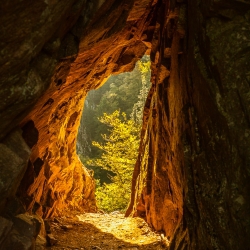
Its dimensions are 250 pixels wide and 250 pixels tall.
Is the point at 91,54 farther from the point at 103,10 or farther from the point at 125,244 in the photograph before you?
the point at 125,244

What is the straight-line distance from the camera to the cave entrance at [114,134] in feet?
84.8

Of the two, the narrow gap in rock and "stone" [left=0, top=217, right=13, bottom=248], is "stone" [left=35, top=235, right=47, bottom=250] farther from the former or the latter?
"stone" [left=0, top=217, right=13, bottom=248]

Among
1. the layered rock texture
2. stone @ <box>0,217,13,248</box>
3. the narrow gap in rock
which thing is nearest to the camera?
the layered rock texture

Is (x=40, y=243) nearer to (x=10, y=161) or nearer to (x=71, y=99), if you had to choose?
(x=10, y=161)

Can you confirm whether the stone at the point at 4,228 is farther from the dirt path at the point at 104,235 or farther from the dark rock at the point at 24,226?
the dirt path at the point at 104,235

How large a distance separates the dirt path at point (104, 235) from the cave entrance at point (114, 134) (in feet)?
34.0

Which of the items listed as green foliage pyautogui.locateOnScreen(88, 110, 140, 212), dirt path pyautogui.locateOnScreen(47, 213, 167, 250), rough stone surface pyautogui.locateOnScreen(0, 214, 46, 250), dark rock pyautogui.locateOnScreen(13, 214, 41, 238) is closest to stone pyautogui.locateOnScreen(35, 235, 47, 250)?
dirt path pyautogui.locateOnScreen(47, 213, 167, 250)

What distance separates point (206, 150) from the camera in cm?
721

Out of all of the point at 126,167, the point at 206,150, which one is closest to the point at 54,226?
the point at 206,150

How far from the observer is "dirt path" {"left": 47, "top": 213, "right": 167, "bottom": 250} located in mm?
10953

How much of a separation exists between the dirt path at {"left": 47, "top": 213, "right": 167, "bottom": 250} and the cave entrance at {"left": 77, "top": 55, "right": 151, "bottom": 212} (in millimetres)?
10365

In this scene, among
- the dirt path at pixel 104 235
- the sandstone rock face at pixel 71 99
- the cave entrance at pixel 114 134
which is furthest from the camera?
the cave entrance at pixel 114 134

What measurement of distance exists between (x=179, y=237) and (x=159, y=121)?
5.26 m

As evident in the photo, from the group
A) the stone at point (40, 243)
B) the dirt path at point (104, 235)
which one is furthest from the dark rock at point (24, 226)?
the dirt path at point (104, 235)
